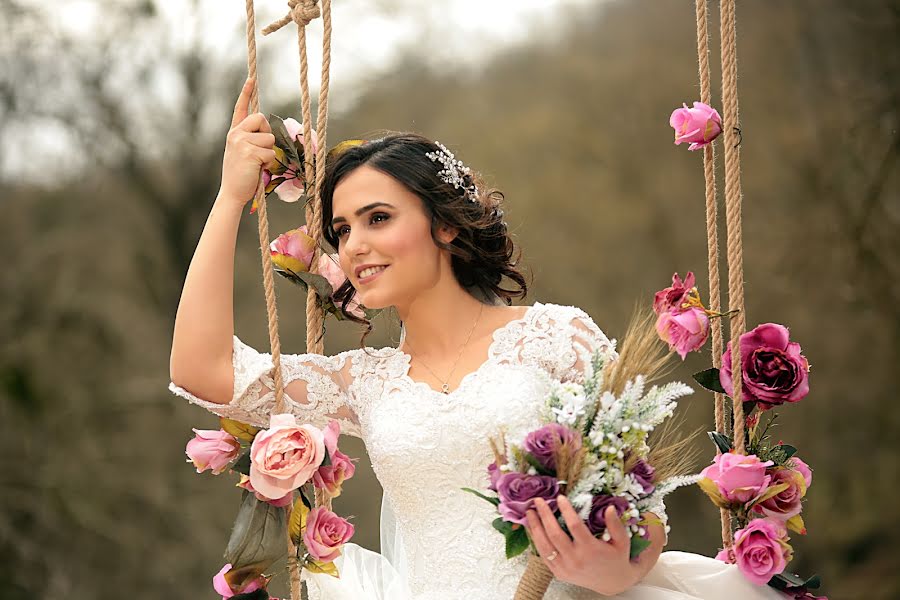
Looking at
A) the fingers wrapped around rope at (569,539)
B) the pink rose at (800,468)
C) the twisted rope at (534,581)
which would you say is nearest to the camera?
the fingers wrapped around rope at (569,539)

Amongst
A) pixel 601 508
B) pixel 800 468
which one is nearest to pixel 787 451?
pixel 800 468

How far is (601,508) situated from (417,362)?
0.69m

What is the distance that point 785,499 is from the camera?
6.57ft

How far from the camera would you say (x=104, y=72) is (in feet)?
20.5

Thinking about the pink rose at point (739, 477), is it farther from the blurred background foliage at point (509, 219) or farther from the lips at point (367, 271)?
the blurred background foliage at point (509, 219)

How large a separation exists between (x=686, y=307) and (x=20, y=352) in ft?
16.3

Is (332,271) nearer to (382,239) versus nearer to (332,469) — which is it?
(382,239)

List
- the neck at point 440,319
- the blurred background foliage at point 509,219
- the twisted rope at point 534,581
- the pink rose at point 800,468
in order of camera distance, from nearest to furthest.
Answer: the twisted rope at point 534,581
the pink rose at point 800,468
the neck at point 440,319
the blurred background foliage at point 509,219

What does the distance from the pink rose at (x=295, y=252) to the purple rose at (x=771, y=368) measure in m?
0.86

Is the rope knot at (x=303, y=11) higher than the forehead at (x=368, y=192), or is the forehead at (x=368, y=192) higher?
the rope knot at (x=303, y=11)

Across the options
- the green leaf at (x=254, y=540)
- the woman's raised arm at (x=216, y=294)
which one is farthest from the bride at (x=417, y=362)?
the green leaf at (x=254, y=540)

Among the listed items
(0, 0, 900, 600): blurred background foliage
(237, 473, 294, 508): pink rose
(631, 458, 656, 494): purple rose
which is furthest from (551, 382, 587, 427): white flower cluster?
(0, 0, 900, 600): blurred background foliage

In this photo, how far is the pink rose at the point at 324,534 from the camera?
6.54ft

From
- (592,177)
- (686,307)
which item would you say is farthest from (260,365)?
(592,177)
